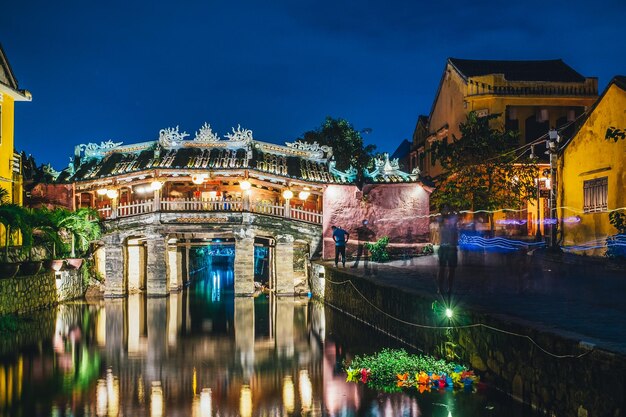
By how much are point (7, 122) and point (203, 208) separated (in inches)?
316

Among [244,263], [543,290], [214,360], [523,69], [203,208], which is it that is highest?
[523,69]

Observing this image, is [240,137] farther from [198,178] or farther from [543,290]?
[543,290]

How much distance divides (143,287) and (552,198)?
58.2 feet

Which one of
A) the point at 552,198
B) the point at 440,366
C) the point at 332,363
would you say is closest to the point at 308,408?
the point at 440,366

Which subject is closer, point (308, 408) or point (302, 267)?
point (308, 408)

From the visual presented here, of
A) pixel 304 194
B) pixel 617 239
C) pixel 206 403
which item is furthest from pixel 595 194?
pixel 206 403

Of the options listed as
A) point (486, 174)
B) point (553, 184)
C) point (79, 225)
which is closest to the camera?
point (553, 184)

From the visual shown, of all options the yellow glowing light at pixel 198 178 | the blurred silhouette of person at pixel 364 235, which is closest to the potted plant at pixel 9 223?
the yellow glowing light at pixel 198 178

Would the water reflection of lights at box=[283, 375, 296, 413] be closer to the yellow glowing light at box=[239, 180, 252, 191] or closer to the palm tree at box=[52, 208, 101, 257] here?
the yellow glowing light at box=[239, 180, 252, 191]

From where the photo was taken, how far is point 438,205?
31.8m

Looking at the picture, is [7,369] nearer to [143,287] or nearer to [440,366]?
[440,366]

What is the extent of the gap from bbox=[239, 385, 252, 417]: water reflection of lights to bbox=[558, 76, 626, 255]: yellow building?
1444 centimetres

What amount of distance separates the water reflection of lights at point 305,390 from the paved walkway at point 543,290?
2.90 m

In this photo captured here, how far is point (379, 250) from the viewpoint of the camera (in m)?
28.3
